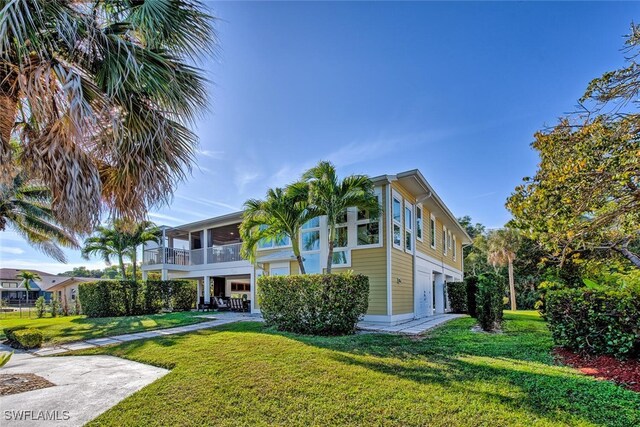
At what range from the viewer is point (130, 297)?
1678cm

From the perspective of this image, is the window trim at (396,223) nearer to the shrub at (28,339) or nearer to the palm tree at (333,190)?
the palm tree at (333,190)

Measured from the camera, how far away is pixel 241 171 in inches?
514

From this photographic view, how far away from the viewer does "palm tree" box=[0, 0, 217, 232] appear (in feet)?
12.7

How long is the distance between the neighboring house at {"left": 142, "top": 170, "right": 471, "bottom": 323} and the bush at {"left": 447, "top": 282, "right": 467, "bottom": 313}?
0.48 meters

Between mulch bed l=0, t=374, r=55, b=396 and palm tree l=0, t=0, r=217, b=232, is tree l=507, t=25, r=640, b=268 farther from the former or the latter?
mulch bed l=0, t=374, r=55, b=396

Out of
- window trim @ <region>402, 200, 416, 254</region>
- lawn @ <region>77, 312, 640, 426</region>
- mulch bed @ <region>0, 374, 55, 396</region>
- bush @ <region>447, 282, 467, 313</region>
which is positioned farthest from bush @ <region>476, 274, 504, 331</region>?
mulch bed @ <region>0, 374, 55, 396</region>

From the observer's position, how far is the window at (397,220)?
1216 cm

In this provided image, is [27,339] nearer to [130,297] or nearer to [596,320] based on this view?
[130,297]

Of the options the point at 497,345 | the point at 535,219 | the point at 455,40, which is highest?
the point at 455,40

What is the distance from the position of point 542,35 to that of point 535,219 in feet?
17.3

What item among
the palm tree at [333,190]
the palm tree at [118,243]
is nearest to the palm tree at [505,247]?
the palm tree at [333,190]

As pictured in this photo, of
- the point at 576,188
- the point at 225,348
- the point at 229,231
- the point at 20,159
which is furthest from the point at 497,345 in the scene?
the point at 229,231

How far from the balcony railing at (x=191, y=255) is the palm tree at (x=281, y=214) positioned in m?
6.79

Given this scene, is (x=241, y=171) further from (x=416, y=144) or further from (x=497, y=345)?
(x=497, y=345)
